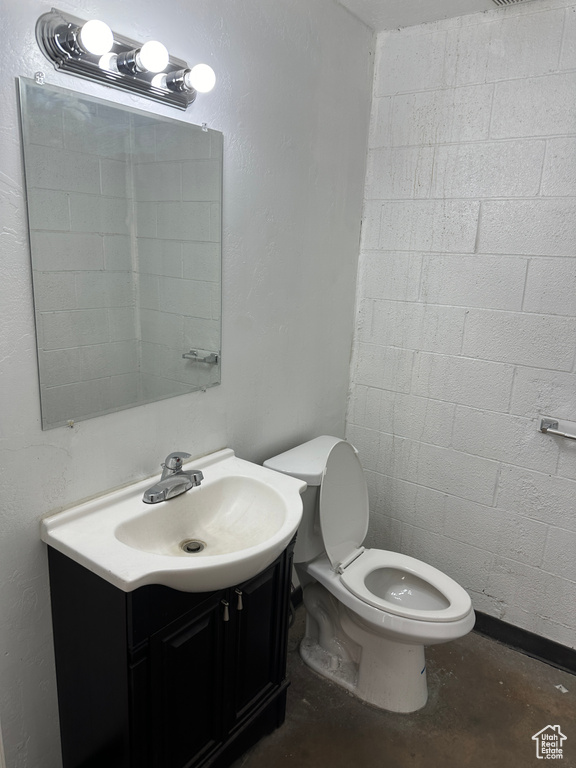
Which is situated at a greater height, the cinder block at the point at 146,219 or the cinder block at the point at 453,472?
the cinder block at the point at 146,219

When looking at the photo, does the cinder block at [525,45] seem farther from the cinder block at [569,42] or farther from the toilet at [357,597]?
the toilet at [357,597]

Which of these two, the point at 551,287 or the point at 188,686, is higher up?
the point at 551,287

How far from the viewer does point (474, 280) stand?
7.17ft

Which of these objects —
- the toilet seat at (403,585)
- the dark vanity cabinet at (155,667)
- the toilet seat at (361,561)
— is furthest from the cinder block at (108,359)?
the toilet seat at (403,585)

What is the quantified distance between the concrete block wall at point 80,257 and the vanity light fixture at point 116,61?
84mm

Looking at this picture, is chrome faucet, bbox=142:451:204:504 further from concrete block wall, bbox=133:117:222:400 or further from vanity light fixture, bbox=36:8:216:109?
vanity light fixture, bbox=36:8:216:109

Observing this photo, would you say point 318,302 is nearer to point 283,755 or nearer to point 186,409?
point 186,409

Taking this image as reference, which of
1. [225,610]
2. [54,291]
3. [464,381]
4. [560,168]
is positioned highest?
[560,168]

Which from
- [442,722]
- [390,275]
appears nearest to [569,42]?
[390,275]

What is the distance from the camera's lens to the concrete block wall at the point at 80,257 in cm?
127

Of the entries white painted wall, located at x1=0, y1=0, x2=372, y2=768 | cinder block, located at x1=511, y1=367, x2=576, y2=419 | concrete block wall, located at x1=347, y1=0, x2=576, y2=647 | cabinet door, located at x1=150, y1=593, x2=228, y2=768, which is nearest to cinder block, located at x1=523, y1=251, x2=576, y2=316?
concrete block wall, located at x1=347, y1=0, x2=576, y2=647

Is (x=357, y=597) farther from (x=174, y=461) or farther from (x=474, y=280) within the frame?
(x=474, y=280)

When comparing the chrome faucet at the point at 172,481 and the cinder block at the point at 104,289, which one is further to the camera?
the chrome faucet at the point at 172,481

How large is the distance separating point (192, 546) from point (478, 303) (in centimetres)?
142
